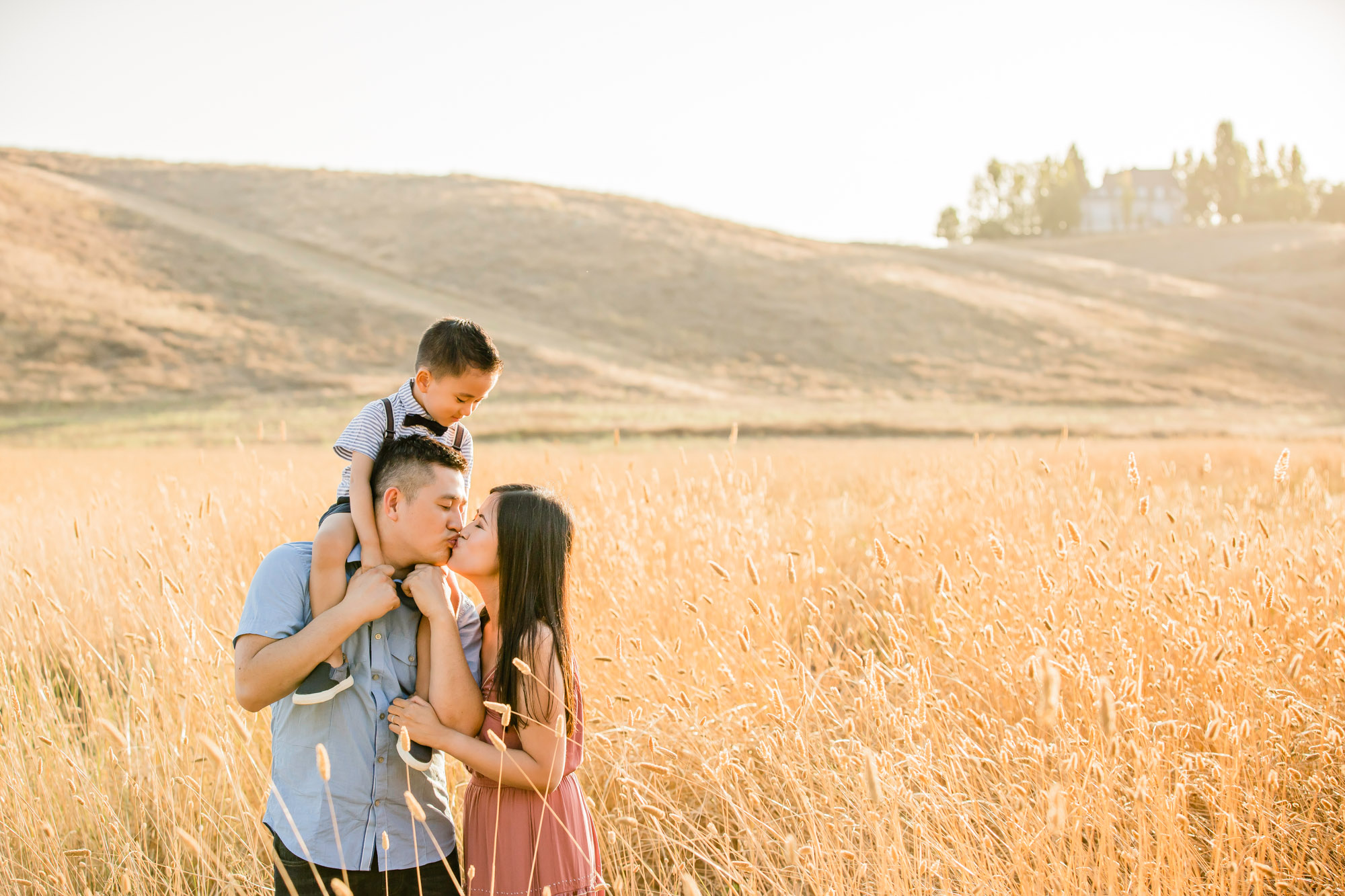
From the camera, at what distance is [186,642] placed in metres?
3.80

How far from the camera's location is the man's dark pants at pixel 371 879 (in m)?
2.36

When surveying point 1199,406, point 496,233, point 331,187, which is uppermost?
point 331,187

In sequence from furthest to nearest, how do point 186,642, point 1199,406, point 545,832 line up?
1. point 1199,406
2. point 186,642
3. point 545,832

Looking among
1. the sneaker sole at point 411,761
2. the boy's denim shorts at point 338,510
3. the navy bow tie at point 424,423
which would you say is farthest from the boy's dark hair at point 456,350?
the sneaker sole at point 411,761

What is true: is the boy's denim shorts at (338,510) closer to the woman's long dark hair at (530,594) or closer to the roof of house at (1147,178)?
the woman's long dark hair at (530,594)

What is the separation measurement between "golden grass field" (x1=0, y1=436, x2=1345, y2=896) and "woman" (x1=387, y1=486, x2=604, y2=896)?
26cm

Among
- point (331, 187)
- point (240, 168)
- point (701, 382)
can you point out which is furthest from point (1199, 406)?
point (240, 168)

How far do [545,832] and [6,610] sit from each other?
157 inches

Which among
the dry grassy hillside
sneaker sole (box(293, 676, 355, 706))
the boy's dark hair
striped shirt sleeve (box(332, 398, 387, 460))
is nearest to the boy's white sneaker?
sneaker sole (box(293, 676, 355, 706))

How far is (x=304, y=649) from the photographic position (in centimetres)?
217

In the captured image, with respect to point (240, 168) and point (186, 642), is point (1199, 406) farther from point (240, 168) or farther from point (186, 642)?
point (240, 168)

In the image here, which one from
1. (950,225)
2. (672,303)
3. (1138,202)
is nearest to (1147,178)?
(1138,202)

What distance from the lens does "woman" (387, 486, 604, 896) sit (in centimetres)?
228

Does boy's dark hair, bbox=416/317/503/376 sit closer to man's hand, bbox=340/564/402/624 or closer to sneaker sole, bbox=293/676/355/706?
man's hand, bbox=340/564/402/624
